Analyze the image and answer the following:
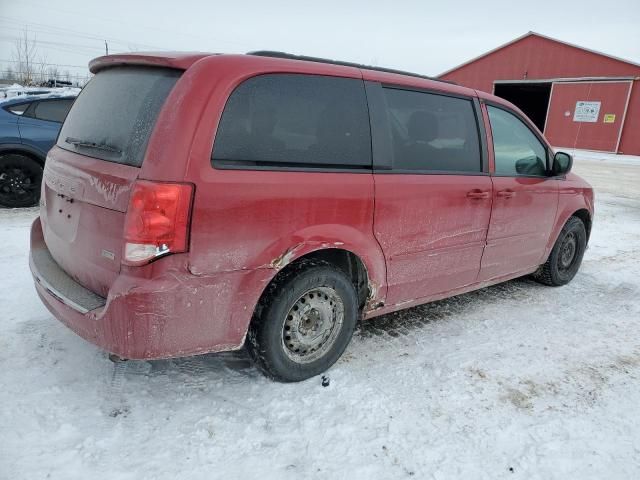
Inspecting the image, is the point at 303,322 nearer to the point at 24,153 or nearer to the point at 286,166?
the point at 286,166

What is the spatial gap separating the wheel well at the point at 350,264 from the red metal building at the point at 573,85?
2573cm

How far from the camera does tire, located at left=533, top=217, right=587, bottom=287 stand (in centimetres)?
468

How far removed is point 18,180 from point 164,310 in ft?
18.9

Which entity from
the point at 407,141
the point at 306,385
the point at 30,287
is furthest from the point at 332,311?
the point at 30,287

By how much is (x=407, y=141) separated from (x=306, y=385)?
1631 mm

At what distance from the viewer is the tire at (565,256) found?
15.4ft

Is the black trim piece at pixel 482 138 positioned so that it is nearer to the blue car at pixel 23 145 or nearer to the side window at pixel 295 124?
the side window at pixel 295 124

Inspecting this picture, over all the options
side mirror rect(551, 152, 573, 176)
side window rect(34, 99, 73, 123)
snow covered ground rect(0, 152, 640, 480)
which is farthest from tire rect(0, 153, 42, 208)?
side mirror rect(551, 152, 573, 176)

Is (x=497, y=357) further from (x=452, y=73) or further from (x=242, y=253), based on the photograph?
(x=452, y=73)

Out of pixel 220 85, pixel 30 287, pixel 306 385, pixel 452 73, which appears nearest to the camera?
pixel 220 85

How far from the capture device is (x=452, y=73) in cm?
3134

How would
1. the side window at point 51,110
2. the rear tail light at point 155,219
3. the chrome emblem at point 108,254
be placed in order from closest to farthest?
1. the rear tail light at point 155,219
2. the chrome emblem at point 108,254
3. the side window at point 51,110

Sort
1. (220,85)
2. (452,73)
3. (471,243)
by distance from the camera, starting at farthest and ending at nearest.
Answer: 1. (452,73)
2. (471,243)
3. (220,85)

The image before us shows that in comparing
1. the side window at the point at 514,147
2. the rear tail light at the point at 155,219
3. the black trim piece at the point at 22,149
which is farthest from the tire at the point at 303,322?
the black trim piece at the point at 22,149
